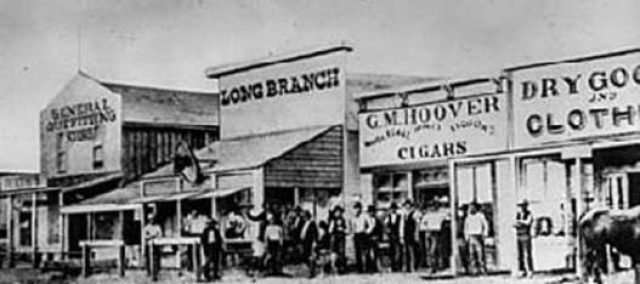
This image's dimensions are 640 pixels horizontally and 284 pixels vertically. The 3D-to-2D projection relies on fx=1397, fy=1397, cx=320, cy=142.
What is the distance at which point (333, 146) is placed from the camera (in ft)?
21.4

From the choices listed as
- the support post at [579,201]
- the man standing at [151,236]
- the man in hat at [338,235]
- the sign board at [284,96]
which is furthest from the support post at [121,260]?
the support post at [579,201]

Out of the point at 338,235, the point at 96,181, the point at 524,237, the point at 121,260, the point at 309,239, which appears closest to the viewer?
the point at 524,237

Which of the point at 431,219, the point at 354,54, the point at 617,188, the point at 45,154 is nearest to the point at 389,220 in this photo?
the point at 431,219

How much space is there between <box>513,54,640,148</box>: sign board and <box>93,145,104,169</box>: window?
2.64m

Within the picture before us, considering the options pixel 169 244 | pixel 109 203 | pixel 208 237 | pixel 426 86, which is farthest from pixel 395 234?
pixel 109 203

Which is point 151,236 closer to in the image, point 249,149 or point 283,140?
point 249,149

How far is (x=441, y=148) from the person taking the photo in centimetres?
614

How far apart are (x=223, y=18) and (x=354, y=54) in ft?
2.96

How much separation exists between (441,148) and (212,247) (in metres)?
1.52

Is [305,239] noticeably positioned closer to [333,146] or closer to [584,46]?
[333,146]

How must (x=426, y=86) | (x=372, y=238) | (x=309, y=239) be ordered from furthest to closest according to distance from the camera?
(x=309, y=239) → (x=372, y=238) → (x=426, y=86)

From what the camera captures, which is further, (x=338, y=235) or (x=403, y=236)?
(x=338, y=235)

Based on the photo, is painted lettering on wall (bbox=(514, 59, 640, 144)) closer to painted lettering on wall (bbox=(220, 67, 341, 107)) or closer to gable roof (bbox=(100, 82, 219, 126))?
painted lettering on wall (bbox=(220, 67, 341, 107))

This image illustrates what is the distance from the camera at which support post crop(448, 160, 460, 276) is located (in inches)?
238
